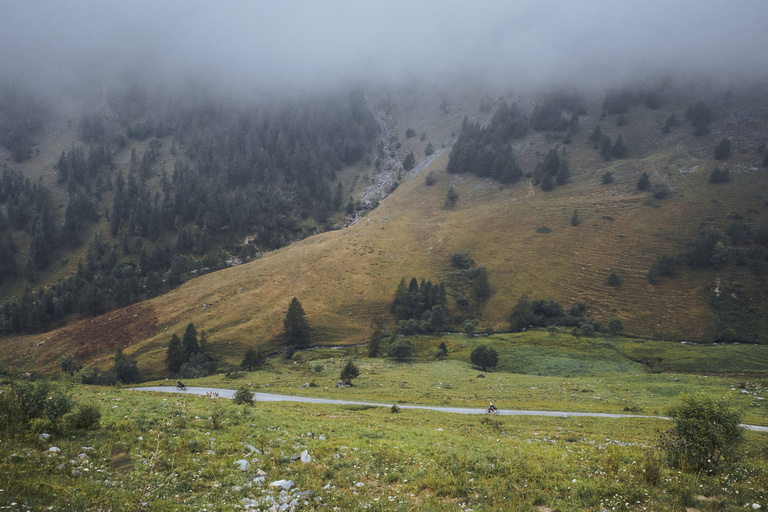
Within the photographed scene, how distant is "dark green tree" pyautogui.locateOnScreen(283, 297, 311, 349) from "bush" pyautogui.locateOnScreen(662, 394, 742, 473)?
77.2 m

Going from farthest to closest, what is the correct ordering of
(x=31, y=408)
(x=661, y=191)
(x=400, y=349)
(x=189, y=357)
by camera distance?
1. (x=661, y=191)
2. (x=189, y=357)
3. (x=400, y=349)
4. (x=31, y=408)

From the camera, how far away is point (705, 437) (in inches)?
463

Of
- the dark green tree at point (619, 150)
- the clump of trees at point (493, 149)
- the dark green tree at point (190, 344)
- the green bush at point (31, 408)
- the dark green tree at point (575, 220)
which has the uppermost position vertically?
the clump of trees at point (493, 149)

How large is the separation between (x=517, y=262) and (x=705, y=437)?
98.0 m

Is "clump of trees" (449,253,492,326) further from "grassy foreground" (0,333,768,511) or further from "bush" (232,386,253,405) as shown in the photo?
"grassy foreground" (0,333,768,511)

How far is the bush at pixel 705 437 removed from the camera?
37.7 ft

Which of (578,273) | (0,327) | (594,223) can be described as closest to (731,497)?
(578,273)

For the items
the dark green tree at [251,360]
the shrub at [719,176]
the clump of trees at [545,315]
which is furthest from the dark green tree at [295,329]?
the shrub at [719,176]

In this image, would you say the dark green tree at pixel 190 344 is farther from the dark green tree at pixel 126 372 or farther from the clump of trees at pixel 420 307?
the clump of trees at pixel 420 307

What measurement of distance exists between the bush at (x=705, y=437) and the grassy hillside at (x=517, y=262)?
7643 centimetres

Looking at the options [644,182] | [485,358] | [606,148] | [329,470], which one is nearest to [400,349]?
[485,358]

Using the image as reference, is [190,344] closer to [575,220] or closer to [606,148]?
[575,220]

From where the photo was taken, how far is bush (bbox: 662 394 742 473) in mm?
11492

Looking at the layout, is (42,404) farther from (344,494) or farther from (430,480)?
(430,480)
